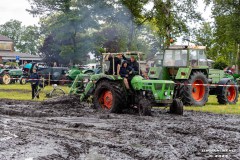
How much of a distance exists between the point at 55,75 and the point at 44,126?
Result: 79.9 feet

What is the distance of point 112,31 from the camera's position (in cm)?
4572

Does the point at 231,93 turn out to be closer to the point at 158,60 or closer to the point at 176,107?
the point at 158,60

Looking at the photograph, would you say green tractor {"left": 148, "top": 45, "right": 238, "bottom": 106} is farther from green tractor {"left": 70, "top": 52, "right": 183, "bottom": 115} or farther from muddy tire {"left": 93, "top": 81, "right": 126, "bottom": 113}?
muddy tire {"left": 93, "top": 81, "right": 126, "bottom": 113}

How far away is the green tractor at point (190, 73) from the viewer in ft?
61.7

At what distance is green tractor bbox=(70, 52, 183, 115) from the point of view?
592 inches

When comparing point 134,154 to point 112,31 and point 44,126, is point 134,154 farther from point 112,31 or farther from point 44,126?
point 112,31

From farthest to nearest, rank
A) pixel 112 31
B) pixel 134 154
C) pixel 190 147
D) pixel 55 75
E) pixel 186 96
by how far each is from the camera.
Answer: pixel 112 31, pixel 55 75, pixel 186 96, pixel 190 147, pixel 134 154

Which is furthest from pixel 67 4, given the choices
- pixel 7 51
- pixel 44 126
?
pixel 7 51

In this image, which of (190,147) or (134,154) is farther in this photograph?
(190,147)

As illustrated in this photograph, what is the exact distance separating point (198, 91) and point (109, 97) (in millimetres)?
4940

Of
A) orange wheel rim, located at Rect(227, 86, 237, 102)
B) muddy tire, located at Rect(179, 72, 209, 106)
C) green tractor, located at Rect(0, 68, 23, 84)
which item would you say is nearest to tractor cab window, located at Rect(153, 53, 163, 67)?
muddy tire, located at Rect(179, 72, 209, 106)

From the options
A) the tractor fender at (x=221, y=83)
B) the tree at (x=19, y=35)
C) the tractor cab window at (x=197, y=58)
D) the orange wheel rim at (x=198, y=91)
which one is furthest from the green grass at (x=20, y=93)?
the tree at (x=19, y=35)

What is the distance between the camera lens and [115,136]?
1032 cm

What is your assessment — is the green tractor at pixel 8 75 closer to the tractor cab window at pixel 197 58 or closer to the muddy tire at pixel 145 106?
the tractor cab window at pixel 197 58
